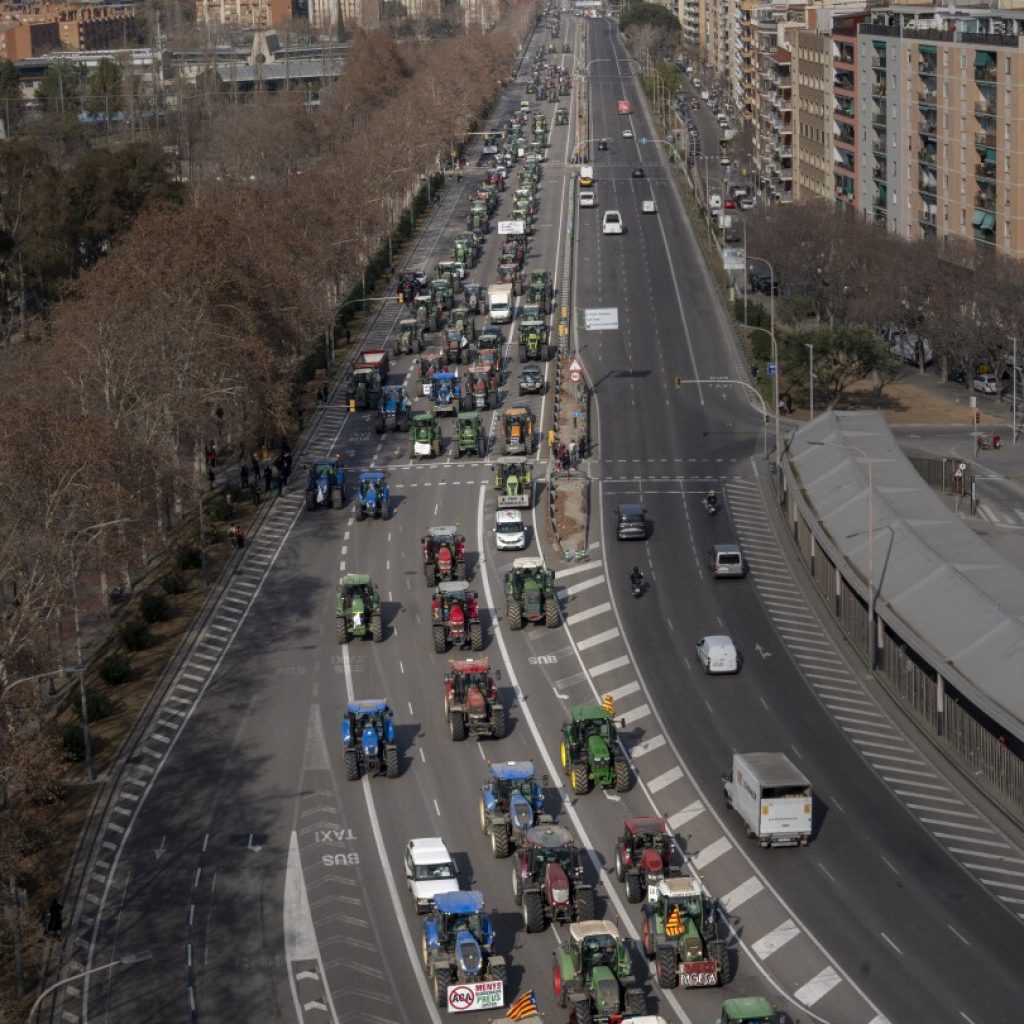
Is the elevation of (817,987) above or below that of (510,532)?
below

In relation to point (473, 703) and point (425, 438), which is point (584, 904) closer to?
point (473, 703)

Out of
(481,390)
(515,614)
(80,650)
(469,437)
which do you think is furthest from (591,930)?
(481,390)

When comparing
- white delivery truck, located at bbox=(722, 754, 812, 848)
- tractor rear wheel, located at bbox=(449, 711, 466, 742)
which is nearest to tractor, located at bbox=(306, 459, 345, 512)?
tractor rear wheel, located at bbox=(449, 711, 466, 742)

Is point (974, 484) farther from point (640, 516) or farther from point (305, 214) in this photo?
point (305, 214)

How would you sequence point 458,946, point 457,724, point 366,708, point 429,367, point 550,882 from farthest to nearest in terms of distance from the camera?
point 429,367, point 457,724, point 366,708, point 550,882, point 458,946

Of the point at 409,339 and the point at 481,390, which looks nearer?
the point at 481,390

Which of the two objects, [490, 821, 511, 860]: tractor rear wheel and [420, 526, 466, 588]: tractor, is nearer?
[490, 821, 511, 860]: tractor rear wheel

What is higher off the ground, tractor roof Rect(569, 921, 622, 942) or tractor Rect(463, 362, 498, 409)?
tractor Rect(463, 362, 498, 409)

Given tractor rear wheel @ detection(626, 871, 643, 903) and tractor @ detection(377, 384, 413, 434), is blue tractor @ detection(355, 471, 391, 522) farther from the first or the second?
tractor rear wheel @ detection(626, 871, 643, 903)
